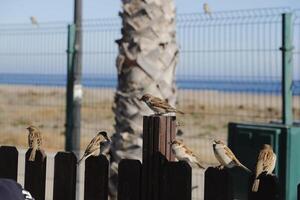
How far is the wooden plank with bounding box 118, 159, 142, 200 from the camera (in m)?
3.44

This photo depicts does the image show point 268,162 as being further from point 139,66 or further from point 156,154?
point 139,66

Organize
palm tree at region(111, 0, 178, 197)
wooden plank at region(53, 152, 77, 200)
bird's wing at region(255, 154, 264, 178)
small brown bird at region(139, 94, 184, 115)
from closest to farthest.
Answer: bird's wing at region(255, 154, 264, 178) < wooden plank at region(53, 152, 77, 200) < small brown bird at region(139, 94, 184, 115) < palm tree at region(111, 0, 178, 197)

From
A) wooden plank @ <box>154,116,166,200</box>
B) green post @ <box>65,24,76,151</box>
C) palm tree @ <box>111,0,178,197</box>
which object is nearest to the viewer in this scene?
wooden plank @ <box>154,116,166,200</box>

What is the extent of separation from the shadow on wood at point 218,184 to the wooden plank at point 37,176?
1042 millimetres

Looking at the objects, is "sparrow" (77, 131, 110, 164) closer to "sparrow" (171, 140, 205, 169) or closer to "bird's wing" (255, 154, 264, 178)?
"sparrow" (171, 140, 205, 169)

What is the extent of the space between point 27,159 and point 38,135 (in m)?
0.36

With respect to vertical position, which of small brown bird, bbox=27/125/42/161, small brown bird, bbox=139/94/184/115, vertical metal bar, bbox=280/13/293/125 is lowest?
small brown bird, bbox=27/125/42/161

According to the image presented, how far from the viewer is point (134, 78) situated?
7098mm

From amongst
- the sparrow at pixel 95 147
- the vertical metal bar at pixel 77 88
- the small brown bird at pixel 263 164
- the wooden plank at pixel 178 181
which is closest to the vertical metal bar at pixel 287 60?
the vertical metal bar at pixel 77 88

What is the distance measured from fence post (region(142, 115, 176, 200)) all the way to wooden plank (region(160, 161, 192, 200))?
7cm

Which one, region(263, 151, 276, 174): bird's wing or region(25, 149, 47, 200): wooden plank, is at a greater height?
region(263, 151, 276, 174): bird's wing

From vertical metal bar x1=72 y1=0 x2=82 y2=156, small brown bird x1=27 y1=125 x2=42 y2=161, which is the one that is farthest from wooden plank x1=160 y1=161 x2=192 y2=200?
vertical metal bar x1=72 y1=0 x2=82 y2=156

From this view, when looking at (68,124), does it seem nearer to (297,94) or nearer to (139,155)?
(139,155)

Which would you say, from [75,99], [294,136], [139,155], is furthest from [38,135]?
[75,99]
